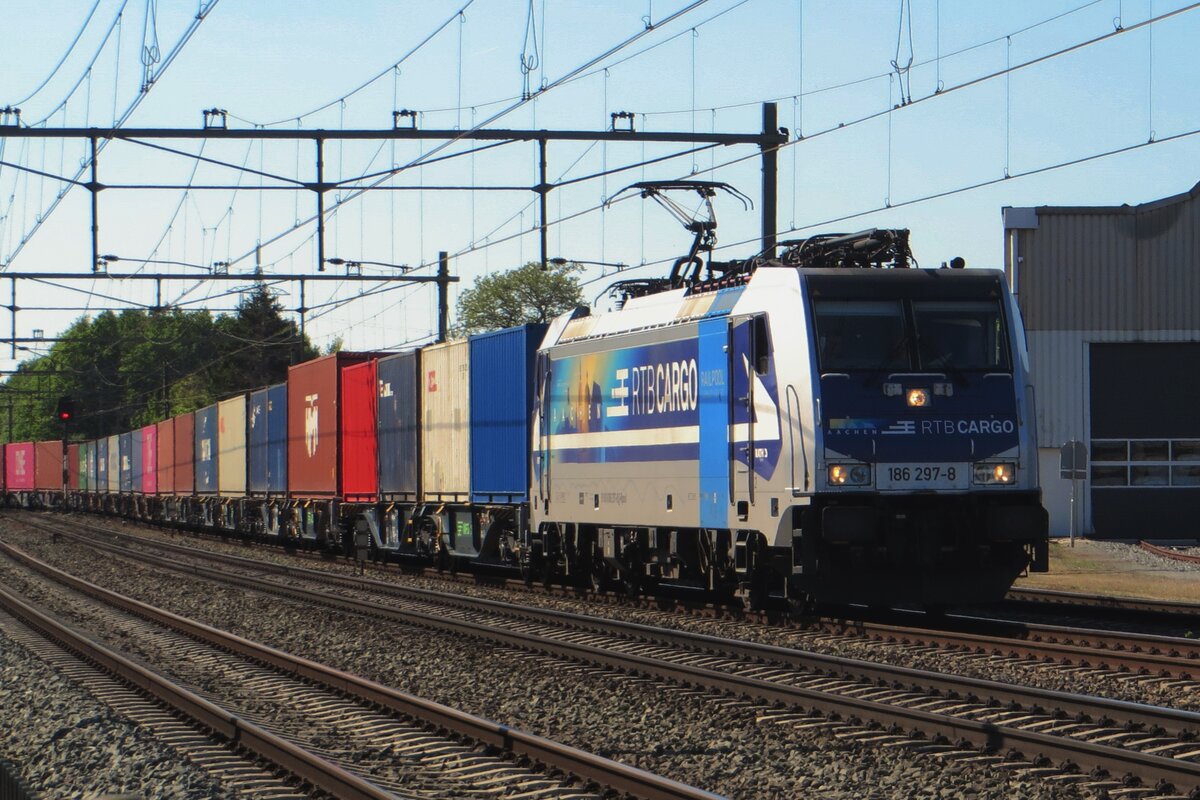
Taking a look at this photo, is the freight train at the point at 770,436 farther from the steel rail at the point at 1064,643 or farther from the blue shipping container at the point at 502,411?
the steel rail at the point at 1064,643

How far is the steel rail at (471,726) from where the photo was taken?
774cm

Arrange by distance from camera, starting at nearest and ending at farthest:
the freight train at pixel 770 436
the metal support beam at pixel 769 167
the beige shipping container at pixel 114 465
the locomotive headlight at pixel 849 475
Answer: the locomotive headlight at pixel 849 475 → the freight train at pixel 770 436 → the metal support beam at pixel 769 167 → the beige shipping container at pixel 114 465

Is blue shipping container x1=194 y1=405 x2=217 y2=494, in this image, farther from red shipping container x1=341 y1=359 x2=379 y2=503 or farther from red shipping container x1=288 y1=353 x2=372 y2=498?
red shipping container x1=341 y1=359 x2=379 y2=503

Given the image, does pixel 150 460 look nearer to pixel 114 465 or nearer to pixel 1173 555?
pixel 114 465

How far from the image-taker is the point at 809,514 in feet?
45.0

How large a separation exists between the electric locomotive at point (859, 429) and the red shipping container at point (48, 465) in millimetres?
68905

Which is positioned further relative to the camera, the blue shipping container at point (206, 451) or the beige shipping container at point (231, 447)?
the blue shipping container at point (206, 451)

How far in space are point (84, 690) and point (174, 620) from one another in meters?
5.62

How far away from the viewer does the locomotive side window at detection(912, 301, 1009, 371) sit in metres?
14.4

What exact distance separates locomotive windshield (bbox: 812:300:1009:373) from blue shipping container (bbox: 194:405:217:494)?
33778 mm

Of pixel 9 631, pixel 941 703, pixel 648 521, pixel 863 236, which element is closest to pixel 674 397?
pixel 648 521

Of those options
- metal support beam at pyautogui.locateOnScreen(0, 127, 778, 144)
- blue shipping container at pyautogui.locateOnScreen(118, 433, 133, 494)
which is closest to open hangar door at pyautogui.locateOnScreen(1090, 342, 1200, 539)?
metal support beam at pyautogui.locateOnScreen(0, 127, 778, 144)

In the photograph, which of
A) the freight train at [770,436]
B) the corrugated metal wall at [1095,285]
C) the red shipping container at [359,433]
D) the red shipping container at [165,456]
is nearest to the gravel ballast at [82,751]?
the freight train at [770,436]

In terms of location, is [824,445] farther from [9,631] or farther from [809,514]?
[9,631]
